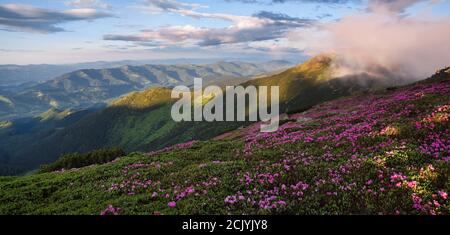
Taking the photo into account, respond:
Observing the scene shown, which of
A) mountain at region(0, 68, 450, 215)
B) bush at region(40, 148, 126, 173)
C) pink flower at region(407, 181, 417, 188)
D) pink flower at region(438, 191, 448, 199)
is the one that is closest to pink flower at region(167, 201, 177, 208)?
mountain at region(0, 68, 450, 215)

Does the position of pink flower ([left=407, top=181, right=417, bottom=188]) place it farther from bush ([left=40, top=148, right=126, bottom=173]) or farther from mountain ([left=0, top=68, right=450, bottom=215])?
bush ([left=40, top=148, right=126, bottom=173])

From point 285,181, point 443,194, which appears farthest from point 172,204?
point 443,194

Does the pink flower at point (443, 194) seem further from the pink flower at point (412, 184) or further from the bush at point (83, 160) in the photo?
the bush at point (83, 160)

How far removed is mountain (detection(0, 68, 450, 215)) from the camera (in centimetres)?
1317

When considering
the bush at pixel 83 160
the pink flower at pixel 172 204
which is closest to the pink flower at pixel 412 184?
the pink flower at pixel 172 204

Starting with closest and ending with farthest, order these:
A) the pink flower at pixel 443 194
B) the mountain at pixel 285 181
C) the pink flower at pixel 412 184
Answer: the pink flower at pixel 443 194 < the mountain at pixel 285 181 < the pink flower at pixel 412 184

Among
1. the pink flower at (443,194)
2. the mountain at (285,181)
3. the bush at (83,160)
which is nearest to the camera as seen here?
the pink flower at (443,194)

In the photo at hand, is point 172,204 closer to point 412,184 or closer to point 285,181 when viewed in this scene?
point 285,181

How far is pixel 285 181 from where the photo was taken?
16.2 metres

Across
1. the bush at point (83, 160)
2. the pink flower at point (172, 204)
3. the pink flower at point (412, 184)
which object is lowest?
the bush at point (83, 160)

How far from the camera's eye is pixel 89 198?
1772 cm

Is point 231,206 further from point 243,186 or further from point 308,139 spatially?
point 308,139

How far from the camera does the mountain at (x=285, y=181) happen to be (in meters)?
13.2
